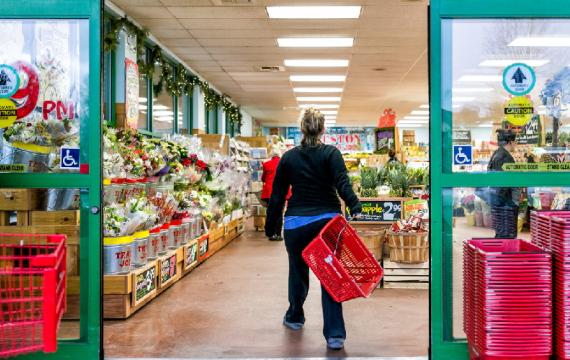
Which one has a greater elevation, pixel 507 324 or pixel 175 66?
pixel 175 66

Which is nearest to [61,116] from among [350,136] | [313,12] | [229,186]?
[313,12]

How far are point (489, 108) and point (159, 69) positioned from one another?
7361 mm

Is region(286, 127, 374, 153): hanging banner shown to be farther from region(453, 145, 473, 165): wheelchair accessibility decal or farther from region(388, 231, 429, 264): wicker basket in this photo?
region(453, 145, 473, 165): wheelchair accessibility decal

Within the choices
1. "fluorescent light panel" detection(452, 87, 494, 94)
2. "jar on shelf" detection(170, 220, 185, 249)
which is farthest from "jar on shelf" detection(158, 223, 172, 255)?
"fluorescent light panel" detection(452, 87, 494, 94)

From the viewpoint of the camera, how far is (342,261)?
404cm

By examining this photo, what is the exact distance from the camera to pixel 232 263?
766 centimetres

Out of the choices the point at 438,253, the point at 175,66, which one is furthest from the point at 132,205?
the point at 175,66

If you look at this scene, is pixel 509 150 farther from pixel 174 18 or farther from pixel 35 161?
pixel 174 18

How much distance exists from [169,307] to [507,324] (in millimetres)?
3114

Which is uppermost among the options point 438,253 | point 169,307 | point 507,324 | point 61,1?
point 61,1

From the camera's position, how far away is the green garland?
7.37 meters

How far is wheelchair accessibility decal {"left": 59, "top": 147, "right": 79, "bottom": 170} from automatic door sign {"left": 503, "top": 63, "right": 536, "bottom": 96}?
2.49 m

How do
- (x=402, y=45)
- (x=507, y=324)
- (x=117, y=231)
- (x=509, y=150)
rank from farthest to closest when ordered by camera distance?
(x=402, y=45), (x=117, y=231), (x=509, y=150), (x=507, y=324)

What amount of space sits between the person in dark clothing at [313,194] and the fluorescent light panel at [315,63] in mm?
6805
